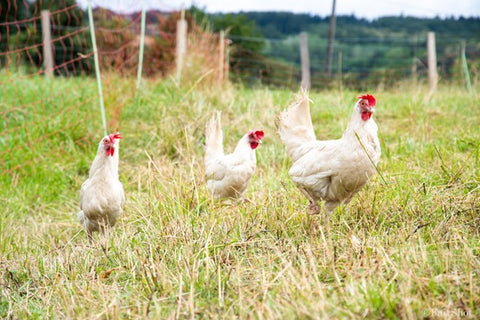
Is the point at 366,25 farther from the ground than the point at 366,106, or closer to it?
farther from the ground

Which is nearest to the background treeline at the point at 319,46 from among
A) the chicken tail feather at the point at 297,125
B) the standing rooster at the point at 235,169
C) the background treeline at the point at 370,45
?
the background treeline at the point at 370,45

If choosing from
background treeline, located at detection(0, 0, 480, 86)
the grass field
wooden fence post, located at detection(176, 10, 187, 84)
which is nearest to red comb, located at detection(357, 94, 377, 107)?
the grass field

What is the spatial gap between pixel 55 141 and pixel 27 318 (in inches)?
154

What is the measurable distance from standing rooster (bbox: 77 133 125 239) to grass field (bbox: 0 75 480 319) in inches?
7.6

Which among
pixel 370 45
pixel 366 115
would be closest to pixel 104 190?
pixel 366 115

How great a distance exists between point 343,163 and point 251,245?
2.72 ft

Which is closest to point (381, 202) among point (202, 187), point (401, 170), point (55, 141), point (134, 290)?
point (401, 170)

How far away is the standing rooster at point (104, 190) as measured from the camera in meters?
3.77

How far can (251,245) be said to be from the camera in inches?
112

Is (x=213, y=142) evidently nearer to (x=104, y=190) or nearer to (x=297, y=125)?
(x=297, y=125)

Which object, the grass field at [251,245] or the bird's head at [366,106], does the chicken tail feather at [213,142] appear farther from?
the bird's head at [366,106]

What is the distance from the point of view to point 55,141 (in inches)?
236

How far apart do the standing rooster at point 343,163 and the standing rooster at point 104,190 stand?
1.52 m

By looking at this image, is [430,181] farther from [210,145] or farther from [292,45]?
[292,45]
